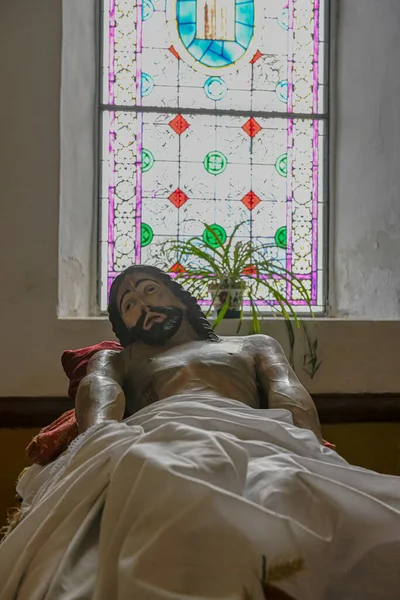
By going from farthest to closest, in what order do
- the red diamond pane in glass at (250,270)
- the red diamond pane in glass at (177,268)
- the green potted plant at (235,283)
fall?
the red diamond pane in glass at (177,268)
the red diamond pane in glass at (250,270)
the green potted plant at (235,283)

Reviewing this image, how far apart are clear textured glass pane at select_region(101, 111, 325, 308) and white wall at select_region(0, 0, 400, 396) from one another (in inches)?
11.9

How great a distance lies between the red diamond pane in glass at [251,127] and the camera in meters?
3.70

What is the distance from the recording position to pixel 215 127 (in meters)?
3.67

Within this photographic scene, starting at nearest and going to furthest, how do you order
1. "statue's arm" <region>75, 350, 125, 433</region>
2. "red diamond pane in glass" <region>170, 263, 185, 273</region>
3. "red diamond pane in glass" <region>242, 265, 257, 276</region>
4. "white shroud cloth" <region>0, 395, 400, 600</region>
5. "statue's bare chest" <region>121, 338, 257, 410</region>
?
"white shroud cloth" <region>0, 395, 400, 600</region> → "statue's arm" <region>75, 350, 125, 433</region> → "statue's bare chest" <region>121, 338, 257, 410</region> → "red diamond pane in glass" <region>242, 265, 257, 276</region> → "red diamond pane in glass" <region>170, 263, 185, 273</region>

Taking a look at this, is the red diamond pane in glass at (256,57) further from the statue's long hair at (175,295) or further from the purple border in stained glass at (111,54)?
the statue's long hair at (175,295)

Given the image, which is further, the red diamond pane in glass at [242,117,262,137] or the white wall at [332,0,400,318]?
the red diamond pane in glass at [242,117,262,137]

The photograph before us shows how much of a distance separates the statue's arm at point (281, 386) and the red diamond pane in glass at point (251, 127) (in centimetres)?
166

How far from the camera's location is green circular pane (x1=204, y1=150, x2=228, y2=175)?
11.9 ft

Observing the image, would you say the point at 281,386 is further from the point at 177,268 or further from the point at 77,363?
the point at 177,268

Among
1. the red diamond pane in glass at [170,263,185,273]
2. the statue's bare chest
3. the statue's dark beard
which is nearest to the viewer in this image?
the statue's bare chest

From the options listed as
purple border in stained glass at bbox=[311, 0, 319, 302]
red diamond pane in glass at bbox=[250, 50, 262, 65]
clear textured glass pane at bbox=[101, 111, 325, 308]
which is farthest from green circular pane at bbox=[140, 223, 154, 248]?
red diamond pane in glass at bbox=[250, 50, 262, 65]

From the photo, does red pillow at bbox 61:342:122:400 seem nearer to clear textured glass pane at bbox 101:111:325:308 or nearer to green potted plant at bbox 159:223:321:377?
green potted plant at bbox 159:223:321:377

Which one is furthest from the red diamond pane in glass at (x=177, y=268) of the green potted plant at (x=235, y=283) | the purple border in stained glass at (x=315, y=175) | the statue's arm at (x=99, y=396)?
the statue's arm at (x=99, y=396)

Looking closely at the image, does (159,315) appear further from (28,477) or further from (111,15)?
(111,15)
